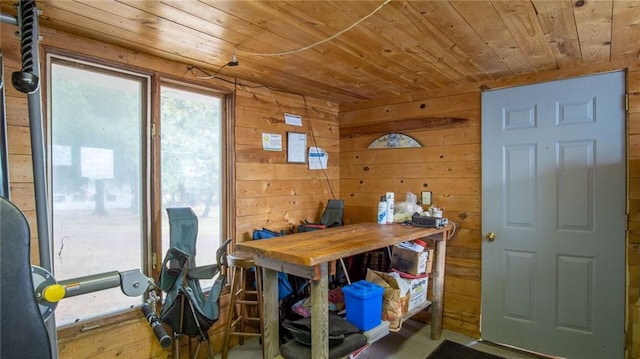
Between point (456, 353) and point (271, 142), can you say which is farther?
point (271, 142)

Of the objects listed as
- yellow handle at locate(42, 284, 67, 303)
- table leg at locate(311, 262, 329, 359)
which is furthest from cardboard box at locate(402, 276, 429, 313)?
yellow handle at locate(42, 284, 67, 303)

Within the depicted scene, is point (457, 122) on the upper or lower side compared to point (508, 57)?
lower

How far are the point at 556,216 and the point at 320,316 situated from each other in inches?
75.8

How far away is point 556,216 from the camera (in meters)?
2.55

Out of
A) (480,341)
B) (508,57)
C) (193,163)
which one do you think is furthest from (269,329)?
(508,57)

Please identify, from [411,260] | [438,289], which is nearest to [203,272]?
[411,260]

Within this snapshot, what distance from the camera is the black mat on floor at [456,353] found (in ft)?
8.48

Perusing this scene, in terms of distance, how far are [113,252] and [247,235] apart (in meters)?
0.95

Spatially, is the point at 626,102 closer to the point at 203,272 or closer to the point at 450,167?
the point at 450,167

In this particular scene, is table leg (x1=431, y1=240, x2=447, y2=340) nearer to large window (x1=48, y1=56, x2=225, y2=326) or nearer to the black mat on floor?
the black mat on floor

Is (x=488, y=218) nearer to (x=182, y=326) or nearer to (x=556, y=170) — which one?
(x=556, y=170)

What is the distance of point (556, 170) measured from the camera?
2.54m

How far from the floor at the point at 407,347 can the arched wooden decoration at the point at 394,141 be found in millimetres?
1630

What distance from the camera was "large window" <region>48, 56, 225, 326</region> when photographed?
6.52 ft
